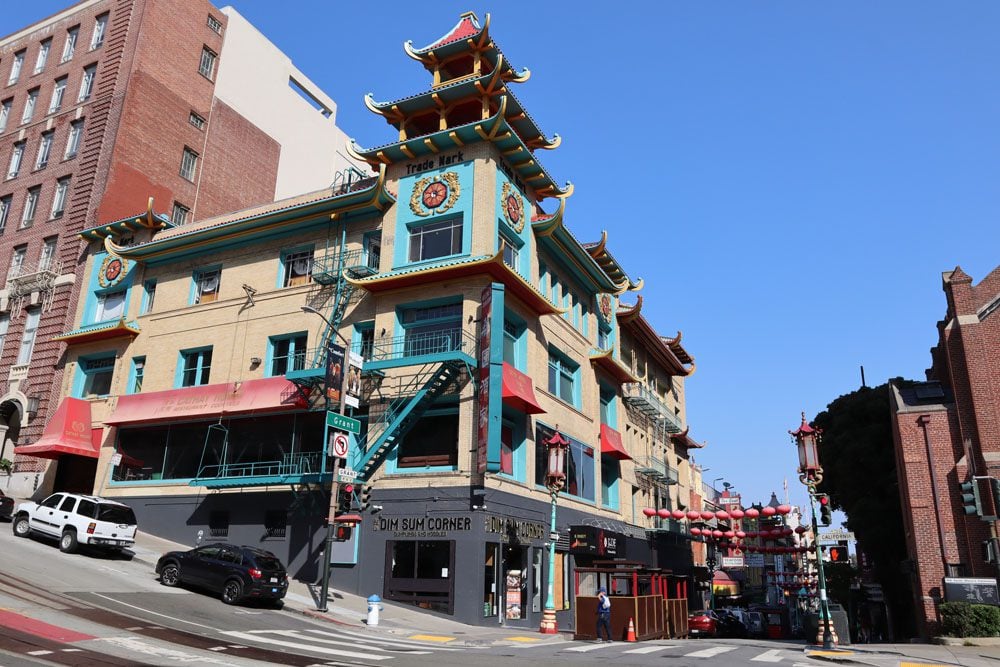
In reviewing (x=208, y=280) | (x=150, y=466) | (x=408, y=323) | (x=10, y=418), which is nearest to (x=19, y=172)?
(x=10, y=418)

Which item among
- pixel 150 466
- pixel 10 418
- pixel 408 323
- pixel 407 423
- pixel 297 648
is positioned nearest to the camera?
pixel 297 648

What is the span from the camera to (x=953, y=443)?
3269cm

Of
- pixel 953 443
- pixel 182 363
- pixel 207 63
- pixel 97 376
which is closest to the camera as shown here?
pixel 953 443

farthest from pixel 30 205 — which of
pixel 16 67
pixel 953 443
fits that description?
pixel 953 443

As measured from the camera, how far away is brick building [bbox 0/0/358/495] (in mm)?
42281

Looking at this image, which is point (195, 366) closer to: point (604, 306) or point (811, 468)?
point (604, 306)

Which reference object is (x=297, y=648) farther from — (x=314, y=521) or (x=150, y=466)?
(x=150, y=466)

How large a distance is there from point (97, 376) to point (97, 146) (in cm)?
1482

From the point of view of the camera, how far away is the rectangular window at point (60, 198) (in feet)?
149

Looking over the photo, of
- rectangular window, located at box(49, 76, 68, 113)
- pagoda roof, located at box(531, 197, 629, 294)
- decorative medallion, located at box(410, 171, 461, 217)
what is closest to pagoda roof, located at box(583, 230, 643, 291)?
pagoda roof, located at box(531, 197, 629, 294)

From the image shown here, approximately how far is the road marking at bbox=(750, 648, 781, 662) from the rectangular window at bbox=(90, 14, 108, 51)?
173ft

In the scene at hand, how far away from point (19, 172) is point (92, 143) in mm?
7539

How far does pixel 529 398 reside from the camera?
30359mm

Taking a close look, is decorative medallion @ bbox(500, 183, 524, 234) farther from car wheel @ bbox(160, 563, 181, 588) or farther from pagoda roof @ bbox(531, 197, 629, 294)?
car wheel @ bbox(160, 563, 181, 588)
